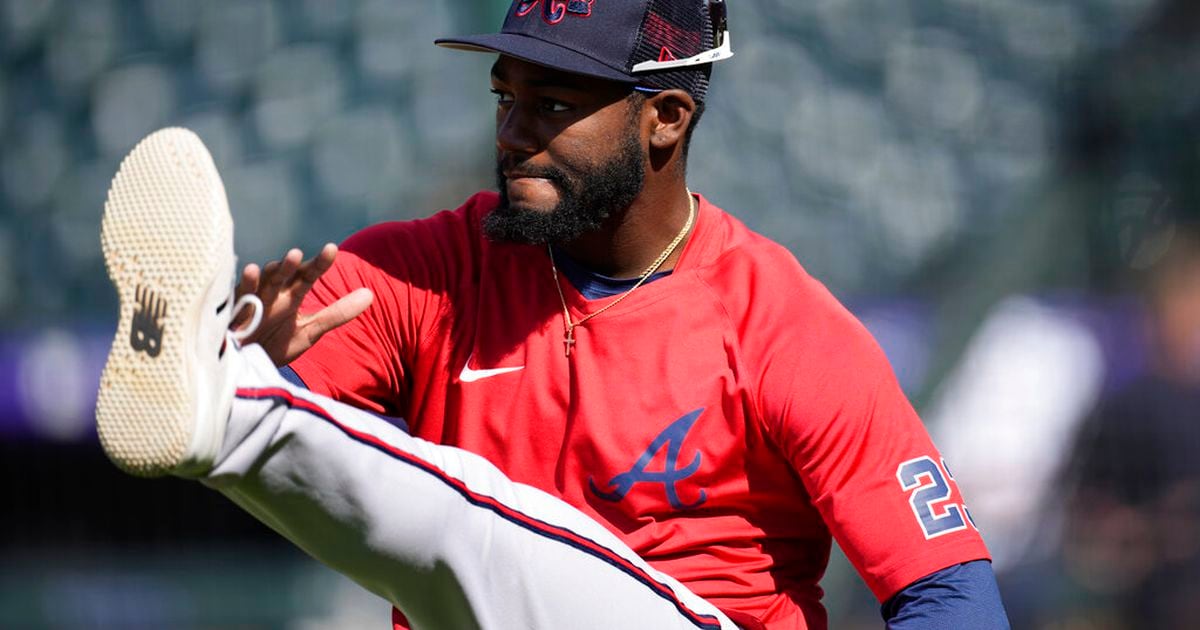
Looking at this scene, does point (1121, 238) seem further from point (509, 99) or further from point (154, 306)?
point (154, 306)

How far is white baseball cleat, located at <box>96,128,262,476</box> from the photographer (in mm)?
1435

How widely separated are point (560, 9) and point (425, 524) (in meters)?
0.77

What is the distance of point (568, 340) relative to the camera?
79.4 inches

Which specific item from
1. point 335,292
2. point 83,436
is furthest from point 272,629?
point 335,292

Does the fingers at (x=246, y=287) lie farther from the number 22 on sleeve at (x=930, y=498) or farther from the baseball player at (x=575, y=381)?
the number 22 on sleeve at (x=930, y=498)

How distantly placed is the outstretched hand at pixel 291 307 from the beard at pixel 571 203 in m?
0.30

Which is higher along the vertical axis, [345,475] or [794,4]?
[794,4]

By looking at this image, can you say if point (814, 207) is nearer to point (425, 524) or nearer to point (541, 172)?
point (541, 172)

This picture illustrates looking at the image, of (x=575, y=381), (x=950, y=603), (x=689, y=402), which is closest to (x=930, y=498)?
(x=950, y=603)

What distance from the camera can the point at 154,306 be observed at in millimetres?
1502

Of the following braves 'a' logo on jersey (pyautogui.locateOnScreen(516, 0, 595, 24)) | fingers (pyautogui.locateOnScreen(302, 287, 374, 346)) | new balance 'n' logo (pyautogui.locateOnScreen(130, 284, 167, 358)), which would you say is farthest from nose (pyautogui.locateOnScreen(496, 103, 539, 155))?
new balance 'n' logo (pyautogui.locateOnScreen(130, 284, 167, 358))

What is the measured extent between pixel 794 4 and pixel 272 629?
6.21 feet

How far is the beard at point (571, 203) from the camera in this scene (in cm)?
200

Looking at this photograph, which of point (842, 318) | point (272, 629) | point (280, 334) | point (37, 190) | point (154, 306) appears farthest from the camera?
point (37, 190)
